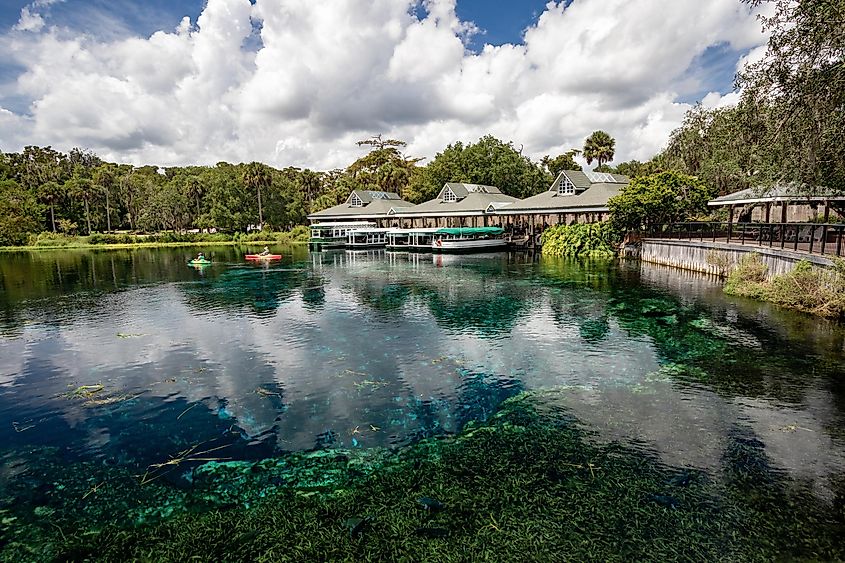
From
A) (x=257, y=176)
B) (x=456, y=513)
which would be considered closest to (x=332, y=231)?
(x=257, y=176)

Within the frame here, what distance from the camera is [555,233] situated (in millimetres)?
50719

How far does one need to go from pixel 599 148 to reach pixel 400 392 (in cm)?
7171

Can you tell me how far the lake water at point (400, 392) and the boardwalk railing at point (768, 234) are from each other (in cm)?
388

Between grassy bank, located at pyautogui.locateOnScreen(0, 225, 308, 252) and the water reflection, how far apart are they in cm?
5242

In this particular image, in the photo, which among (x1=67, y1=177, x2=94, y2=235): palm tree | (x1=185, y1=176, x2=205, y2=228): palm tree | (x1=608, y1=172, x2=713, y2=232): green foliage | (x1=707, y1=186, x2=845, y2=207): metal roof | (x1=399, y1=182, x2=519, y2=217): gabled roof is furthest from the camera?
(x1=185, y1=176, x2=205, y2=228): palm tree

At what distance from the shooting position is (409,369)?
14070 millimetres

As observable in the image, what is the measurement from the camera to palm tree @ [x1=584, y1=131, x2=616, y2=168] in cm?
7344

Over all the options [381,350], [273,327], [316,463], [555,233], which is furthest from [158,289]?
[555,233]

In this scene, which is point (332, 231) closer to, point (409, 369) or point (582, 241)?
point (582, 241)

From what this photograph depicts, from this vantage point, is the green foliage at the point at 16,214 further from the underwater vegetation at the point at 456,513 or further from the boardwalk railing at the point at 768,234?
the boardwalk railing at the point at 768,234

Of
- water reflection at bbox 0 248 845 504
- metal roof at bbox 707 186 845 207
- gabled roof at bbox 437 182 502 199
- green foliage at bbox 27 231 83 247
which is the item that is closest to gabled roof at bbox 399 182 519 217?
gabled roof at bbox 437 182 502 199

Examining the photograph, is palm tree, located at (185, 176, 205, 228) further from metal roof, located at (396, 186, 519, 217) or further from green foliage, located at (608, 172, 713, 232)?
green foliage, located at (608, 172, 713, 232)

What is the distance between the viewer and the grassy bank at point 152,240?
71375 millimetres

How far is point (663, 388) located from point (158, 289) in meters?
30.1
